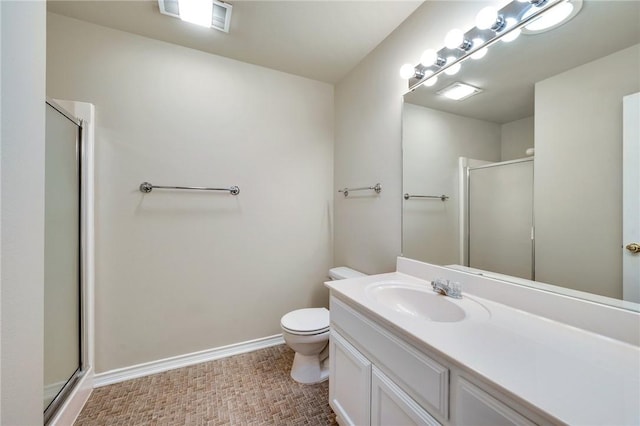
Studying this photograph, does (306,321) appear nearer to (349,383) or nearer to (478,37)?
(349,383)

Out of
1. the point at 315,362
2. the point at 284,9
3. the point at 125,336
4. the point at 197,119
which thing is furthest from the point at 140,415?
the point at 284,9

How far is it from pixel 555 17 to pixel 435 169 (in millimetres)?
756

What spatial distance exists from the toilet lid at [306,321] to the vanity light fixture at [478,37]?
1.64 m

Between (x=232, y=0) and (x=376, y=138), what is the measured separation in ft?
4.02

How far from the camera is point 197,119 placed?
189cm

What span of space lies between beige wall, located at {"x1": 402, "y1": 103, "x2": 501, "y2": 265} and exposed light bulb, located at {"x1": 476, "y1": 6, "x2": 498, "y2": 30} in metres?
0.40

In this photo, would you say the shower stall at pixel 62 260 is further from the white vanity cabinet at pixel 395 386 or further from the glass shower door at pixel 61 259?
the white vanity cabinet at pixel 395 386

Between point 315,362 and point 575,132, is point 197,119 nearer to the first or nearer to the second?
point 315,362

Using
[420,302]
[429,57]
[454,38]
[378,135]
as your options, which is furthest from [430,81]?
[420,302]

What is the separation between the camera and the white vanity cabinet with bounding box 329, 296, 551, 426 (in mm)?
639

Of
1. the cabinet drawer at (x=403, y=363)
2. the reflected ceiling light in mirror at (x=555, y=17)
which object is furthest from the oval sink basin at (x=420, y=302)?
the reflected ceiling light in mirror at (x=555, y=17)

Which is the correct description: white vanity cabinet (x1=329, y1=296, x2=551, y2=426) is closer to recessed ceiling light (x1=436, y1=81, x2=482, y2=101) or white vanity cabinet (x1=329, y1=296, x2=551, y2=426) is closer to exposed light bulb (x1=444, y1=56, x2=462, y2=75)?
recessed ceiling light (x1=436, y1=81, x2=482, y2=101)

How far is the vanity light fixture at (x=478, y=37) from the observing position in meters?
1.01

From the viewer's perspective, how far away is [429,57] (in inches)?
54.7
